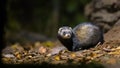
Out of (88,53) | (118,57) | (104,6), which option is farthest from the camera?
(104,6)

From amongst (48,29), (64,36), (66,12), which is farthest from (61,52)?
(66,12)

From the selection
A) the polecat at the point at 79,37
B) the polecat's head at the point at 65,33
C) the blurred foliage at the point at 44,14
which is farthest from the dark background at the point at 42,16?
the polecat's head at the point at 65,33

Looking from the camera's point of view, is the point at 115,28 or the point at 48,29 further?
the point at 48,29

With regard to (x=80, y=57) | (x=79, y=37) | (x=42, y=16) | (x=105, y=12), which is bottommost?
(x=80, y=57)

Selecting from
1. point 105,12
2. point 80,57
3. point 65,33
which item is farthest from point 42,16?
point 80,57

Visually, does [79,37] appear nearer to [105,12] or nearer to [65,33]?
[65,33]

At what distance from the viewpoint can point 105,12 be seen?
9266 mm

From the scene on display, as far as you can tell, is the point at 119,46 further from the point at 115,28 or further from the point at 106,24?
the point at 106,24

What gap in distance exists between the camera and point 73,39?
7.28 m

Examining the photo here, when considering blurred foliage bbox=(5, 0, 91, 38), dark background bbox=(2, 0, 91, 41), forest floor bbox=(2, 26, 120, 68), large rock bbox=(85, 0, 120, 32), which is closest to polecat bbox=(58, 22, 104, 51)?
forest floor bbox=(2, 26, 120, 68)

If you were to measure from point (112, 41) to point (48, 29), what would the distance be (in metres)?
→ 9.23

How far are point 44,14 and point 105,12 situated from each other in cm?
811

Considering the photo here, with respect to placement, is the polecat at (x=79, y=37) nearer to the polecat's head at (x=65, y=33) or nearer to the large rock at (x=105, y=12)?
the polecat's head at (x=65, y=33)

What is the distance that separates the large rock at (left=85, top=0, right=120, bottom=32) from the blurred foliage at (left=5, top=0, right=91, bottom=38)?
6244mm
